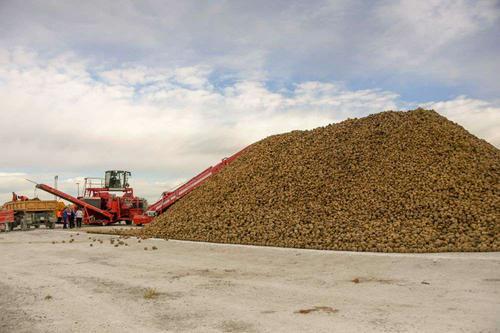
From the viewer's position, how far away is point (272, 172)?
69.4ft

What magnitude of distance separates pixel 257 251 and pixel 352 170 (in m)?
6.61

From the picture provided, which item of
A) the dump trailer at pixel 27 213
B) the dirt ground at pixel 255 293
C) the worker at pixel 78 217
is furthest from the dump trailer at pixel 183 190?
the dirt ground at pixel 255 293

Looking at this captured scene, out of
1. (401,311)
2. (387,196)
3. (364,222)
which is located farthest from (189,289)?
(387,196)

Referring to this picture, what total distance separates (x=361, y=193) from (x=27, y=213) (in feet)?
74.9

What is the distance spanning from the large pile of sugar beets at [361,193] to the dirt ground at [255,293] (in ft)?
5.64

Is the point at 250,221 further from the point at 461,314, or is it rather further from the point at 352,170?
the point at 461,314

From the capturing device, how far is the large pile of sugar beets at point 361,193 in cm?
1427

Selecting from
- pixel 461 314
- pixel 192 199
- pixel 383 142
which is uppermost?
pixel 383 142

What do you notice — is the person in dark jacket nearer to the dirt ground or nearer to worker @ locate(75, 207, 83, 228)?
worker @ locate(75, 207, 83, 228)

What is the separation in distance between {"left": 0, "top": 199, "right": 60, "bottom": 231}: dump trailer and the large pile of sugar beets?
1172 cm

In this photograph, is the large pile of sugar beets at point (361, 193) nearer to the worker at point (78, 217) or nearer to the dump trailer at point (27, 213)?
the worker at point (78, 217)

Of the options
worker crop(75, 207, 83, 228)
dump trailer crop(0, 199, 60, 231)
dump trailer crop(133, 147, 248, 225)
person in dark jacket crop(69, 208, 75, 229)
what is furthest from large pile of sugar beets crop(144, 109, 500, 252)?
dump trailer crop(0, 199, 60, 231)

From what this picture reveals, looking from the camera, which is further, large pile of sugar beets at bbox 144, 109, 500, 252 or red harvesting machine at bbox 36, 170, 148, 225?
red harvesting machine at bbox 36, 170, 148, 225

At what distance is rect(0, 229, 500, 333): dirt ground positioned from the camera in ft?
20.9
